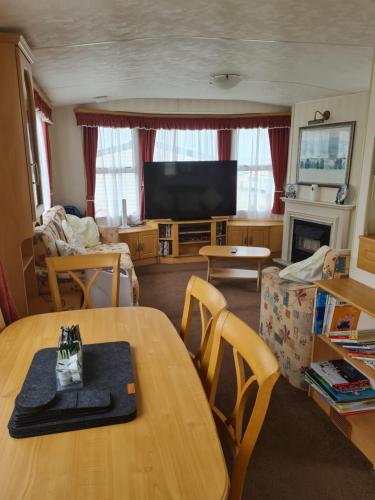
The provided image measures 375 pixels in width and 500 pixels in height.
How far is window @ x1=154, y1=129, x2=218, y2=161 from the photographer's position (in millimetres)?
5930

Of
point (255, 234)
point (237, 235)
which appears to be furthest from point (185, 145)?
point (255, 234)

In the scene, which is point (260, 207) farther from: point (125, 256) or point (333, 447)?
point (333, 447)

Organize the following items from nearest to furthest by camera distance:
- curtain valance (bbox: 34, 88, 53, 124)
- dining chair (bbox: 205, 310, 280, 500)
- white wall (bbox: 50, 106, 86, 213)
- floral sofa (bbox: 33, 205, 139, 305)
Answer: dining chair (bbox: 205, 310, 280, 500), floral sofa (bbox: 33, 205, 139, 305), curtain valance (bbox: 34, 88, 53, 124), white wall (bbox: 50, 106, 86, 213)

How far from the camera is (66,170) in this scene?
5.49 meters

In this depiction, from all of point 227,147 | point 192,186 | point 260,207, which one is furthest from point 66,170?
point 260,207

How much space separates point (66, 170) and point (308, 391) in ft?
15.1

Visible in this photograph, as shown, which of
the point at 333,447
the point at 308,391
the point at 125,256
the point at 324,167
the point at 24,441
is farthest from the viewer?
the point at 324,167

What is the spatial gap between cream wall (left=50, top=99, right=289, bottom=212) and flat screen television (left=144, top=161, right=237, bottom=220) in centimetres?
96

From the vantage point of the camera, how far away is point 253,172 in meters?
6.25

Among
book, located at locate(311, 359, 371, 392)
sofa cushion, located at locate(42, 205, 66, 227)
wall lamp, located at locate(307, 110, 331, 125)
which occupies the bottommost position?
book, located at locate(311, 359, 371, 392)

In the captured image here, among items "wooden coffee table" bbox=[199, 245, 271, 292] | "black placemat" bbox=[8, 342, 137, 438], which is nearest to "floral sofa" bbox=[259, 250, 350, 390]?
"black placemat" bbox=[8, 342, 137, 438]

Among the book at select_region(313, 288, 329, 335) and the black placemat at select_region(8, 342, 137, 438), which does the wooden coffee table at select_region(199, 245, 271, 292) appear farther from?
the black placemat at select_region(8, 342, 137, 438)

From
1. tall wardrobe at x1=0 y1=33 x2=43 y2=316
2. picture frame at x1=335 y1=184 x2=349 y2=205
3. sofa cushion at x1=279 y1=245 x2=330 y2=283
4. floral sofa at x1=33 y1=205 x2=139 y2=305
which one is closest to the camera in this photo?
tall wardrobe at x1=0 y1=33 x2=43 y2=316

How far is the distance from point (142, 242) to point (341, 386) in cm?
386
